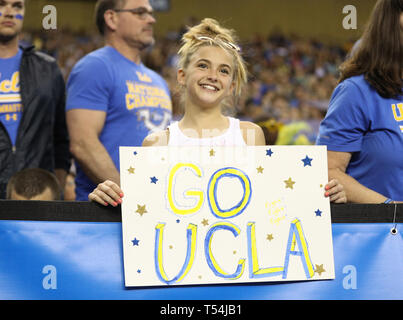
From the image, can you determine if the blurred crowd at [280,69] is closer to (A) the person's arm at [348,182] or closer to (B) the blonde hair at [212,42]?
(B) the blonde hair at [212,42]

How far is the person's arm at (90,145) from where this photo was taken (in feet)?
8.64

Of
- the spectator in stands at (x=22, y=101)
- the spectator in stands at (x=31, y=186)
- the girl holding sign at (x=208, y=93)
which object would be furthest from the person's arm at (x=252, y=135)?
the spectator in stands at (x=22, y=101)

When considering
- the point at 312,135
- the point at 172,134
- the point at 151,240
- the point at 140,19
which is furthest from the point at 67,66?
the point at 151,240

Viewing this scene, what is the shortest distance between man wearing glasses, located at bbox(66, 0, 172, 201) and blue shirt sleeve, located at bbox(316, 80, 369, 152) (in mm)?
941

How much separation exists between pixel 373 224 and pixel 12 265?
1.02 metres

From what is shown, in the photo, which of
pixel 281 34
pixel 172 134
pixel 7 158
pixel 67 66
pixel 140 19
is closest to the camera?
pixel 172 134

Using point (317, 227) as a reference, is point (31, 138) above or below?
above

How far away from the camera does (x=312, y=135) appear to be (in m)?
7.93

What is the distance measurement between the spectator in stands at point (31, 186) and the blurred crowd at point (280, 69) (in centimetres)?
516

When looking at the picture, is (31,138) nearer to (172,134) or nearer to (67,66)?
(172,134)

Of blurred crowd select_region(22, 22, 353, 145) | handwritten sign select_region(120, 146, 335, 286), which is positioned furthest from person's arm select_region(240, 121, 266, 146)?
blurred crowd select_region(22, 22, 353, 145)

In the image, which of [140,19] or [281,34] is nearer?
[140,19]

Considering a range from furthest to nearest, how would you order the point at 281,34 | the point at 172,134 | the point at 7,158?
the point at 281,34 → the point at 7,158 → the point at 172,134

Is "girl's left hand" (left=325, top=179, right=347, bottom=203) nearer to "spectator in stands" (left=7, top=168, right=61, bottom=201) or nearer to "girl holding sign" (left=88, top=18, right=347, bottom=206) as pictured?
"girl holding sign" (left=88, top=18, right=347, bottom=206)
